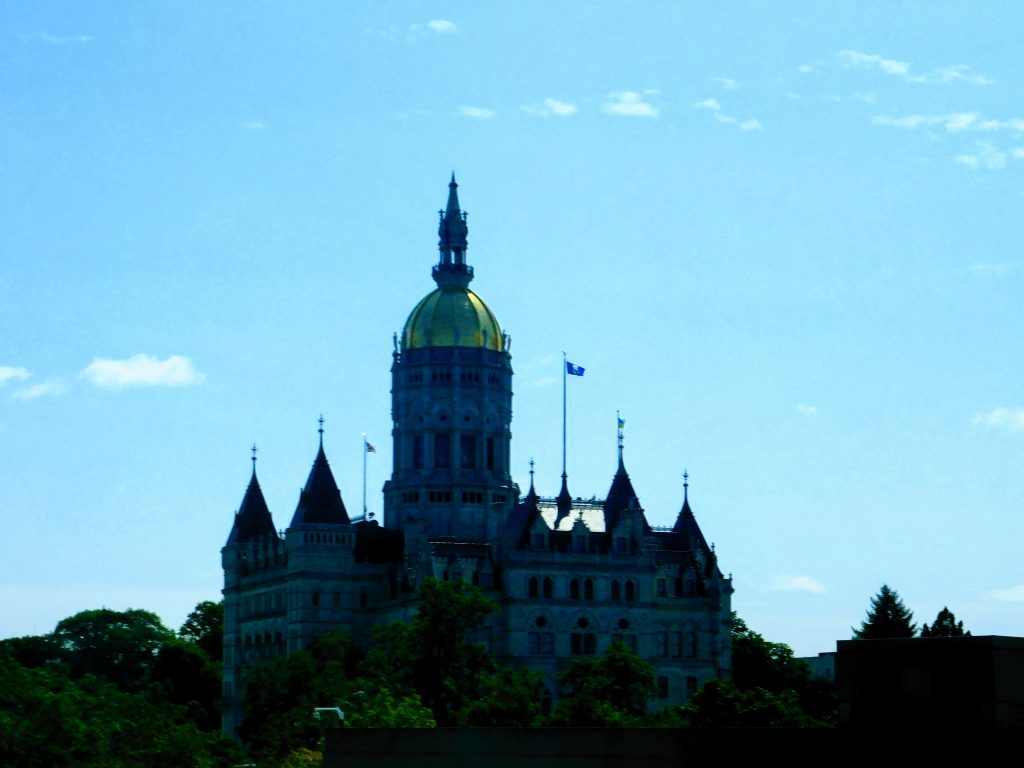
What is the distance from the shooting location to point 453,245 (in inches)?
6973

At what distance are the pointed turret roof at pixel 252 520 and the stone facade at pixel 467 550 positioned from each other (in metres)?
0.14

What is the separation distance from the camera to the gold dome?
171 m

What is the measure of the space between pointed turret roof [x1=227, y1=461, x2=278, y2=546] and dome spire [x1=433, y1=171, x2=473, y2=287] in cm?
2087

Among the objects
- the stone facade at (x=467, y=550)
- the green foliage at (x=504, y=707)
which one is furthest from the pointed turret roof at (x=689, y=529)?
the green foliage at (x=504, y=707)

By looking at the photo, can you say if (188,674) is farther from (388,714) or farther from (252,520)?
(388,714)

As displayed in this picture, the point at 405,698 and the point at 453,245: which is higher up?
the point at 453,245

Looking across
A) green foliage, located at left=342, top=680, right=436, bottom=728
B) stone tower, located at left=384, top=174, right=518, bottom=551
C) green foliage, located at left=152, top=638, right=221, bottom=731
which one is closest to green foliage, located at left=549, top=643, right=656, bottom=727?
green foliage, located at left=342, top=680, right=436, bottom=728

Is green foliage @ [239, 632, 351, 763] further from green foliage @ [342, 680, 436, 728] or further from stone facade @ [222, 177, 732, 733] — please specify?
stone facade @ [222, 177, 732, 733]

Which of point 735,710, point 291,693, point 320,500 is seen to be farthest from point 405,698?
point 320,500

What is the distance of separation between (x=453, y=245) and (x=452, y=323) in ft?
27.1

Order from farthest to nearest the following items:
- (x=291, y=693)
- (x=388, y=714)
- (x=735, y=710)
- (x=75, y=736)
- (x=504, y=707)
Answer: (x=291, y=693)
(x=735, y=710)
(x=504, y=707)
(x=388, y=714)
(x=75, y=736)

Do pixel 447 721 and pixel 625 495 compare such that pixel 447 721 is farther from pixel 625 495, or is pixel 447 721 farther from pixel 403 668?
pixel 625 495

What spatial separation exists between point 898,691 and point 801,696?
113 metres

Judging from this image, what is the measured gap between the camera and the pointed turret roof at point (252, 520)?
173 metres
